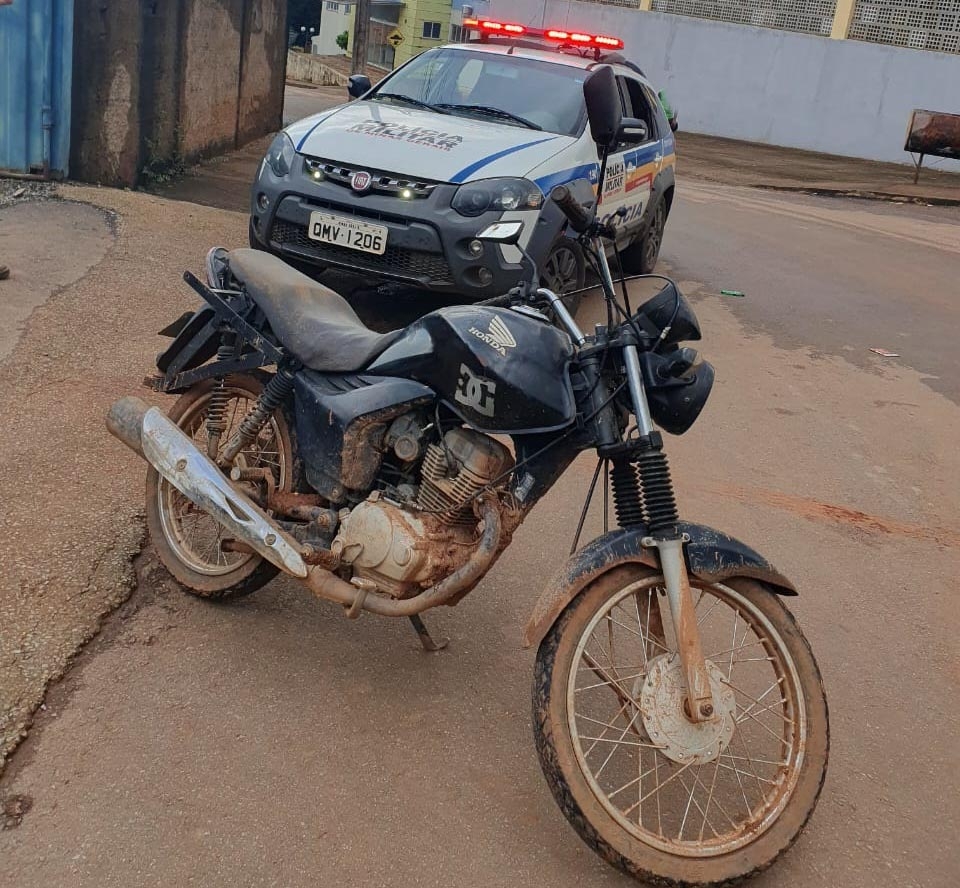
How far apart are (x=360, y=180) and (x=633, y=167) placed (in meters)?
3.02

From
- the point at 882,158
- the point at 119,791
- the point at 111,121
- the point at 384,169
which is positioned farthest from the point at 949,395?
the point at 882,158

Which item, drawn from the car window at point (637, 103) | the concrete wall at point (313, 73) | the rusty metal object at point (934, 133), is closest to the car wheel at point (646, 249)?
the car window at point (637, 103)

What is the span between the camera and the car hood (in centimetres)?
679

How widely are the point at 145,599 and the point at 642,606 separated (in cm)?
175

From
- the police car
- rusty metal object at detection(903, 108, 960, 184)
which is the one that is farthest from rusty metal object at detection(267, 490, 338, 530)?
rusty metal object at detection(903, 108, 960, 184)

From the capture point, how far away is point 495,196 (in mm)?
6711

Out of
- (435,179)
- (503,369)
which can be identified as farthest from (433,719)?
(435,179)

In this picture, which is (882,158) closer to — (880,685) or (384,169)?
(384,169)

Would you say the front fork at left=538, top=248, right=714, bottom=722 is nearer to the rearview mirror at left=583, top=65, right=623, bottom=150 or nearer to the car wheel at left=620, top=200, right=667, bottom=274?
the rearview mirror at left=583, top=65, right=623, bottom=150

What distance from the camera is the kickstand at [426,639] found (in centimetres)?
356

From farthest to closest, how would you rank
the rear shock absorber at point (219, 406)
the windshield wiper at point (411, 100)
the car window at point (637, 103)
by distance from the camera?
the car window at point (637, 103) → the windshield wiper at point (411, 100) → the rear shock absorber at point (219, 406)

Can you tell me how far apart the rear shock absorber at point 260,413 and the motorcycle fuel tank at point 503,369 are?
0.66 m

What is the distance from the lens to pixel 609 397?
299 centimetres

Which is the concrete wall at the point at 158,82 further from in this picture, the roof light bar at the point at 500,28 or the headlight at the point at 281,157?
the headlight at the point at 281,157
